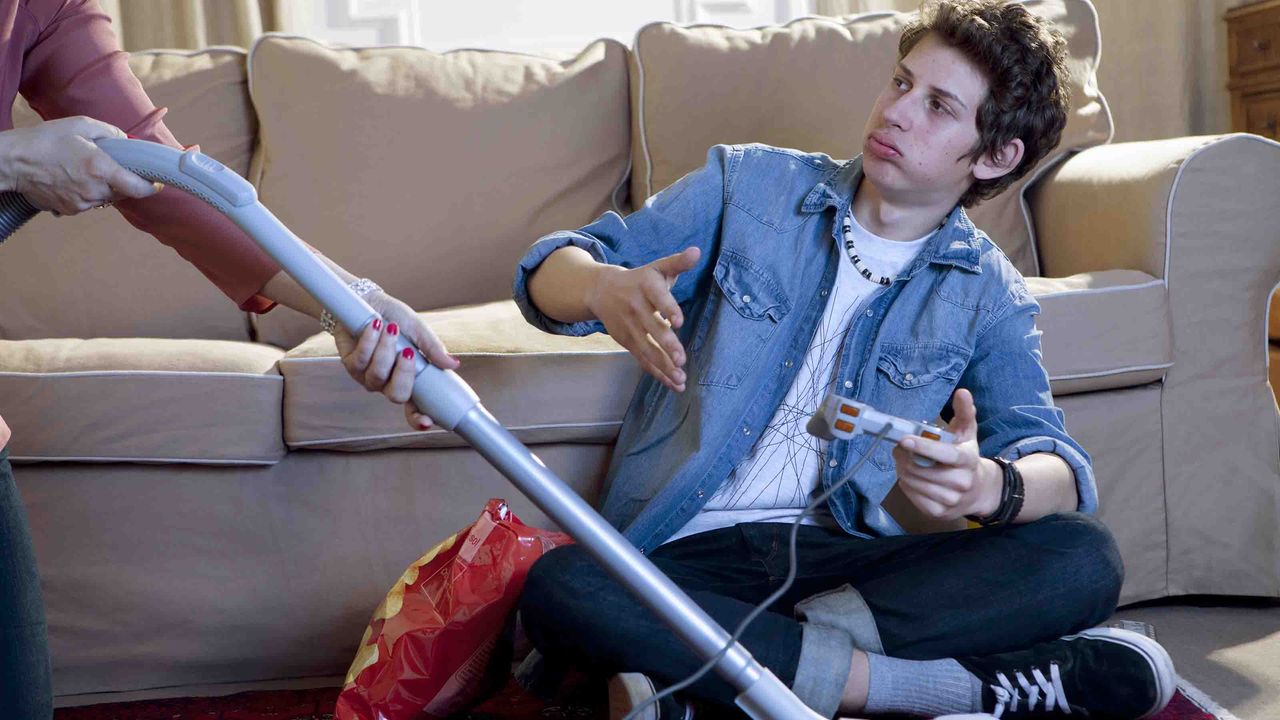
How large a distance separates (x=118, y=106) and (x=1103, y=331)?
1.40 m

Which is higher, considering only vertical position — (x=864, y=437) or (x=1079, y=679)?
(x=864, y=437)

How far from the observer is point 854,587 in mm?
1405

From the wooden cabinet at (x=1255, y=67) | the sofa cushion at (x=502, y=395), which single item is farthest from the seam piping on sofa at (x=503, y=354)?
the wooden cabinet at (x=1255, y=67)

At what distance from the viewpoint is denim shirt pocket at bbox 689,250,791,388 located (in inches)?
56.9

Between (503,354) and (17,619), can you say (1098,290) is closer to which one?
(503,354)

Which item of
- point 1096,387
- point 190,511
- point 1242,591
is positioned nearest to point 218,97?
point 190,511

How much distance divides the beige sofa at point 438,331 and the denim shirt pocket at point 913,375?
38 cm

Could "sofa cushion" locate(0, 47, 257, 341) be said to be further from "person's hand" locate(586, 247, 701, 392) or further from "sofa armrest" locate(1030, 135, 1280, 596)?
"sofa armrest" locate(1030, 135, 1280, 596)

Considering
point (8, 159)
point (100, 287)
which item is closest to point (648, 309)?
point (8, 159)

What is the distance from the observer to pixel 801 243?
150 centimetres

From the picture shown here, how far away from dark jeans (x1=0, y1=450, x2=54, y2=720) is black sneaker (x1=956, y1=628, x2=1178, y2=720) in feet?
3.21

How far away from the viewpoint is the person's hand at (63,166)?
37.7 inches

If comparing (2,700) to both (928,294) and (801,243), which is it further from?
(928,294)

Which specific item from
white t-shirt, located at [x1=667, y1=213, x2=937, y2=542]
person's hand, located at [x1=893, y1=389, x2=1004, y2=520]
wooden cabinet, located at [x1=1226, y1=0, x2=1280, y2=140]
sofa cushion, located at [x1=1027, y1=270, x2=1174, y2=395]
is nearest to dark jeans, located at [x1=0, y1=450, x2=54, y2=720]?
white t-shirt, located at [x1=667, y1=213, x2=937, y2=542]
